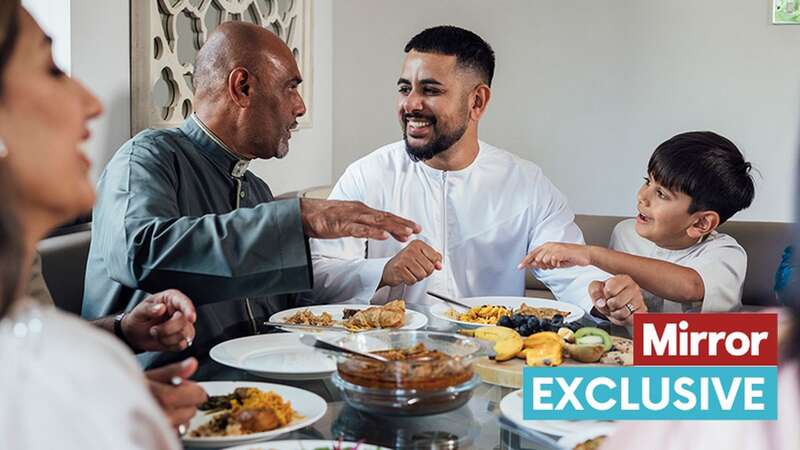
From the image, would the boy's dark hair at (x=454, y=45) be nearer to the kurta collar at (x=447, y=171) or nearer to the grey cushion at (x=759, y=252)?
the kurta collar at (x=447, y=171)

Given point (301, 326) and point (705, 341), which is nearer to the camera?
point (705, 341)

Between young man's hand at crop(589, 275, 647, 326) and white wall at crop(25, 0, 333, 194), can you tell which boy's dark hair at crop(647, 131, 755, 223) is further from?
white wall at crop(25, 0, 333, 194)

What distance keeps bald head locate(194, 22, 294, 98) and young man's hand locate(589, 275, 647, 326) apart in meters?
1.06

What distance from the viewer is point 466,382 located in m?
1.35

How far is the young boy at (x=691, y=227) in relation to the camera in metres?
2.44

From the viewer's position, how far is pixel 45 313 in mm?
692

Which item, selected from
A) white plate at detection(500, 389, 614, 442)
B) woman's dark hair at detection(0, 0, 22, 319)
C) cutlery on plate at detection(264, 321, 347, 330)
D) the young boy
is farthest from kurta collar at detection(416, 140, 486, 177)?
woman's dark hair at detection(0, 0, 22, 319)

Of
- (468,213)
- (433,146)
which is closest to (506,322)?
(468,213)

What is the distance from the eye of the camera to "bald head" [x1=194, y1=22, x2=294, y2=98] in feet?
8.21

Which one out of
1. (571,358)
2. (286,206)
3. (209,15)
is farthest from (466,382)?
(209,15)

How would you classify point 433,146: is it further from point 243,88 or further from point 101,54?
point 101,54

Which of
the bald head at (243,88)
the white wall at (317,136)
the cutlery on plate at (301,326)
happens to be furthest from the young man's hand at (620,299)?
the white wall at (317,136)

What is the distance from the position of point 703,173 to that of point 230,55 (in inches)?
53.4

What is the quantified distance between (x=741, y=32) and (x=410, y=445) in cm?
404
